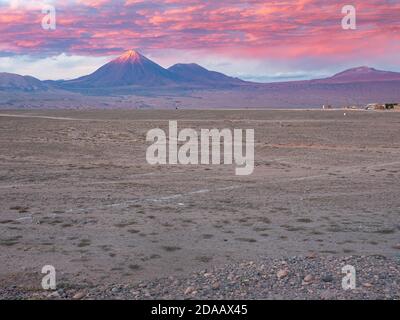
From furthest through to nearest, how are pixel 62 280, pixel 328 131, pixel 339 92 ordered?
pixel 339 92 < pixel 328 131 < pixel 62 280

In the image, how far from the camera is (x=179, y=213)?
489 inches

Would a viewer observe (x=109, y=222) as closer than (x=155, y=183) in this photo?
Yes

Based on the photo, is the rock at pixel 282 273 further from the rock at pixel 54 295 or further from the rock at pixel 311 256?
the rock at pixel 54 295

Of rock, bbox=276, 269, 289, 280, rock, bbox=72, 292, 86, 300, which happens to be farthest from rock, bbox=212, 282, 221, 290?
rock, bbox=72, 292, 86, 300

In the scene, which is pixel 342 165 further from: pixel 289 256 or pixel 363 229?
pixel 289 256

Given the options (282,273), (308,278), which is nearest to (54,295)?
(282,273)

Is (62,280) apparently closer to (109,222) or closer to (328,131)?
(109,222)

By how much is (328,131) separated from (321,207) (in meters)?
24.1

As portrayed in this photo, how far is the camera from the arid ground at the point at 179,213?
9.07 metres

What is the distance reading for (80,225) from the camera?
37.1 ft

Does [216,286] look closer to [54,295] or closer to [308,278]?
[308,278]

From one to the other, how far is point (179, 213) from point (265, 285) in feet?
17.6
